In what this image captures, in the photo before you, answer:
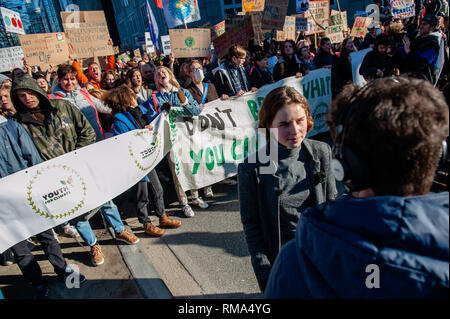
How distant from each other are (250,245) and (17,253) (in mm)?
2392

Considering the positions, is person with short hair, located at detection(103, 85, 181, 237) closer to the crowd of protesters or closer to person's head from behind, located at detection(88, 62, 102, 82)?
the crowd of protesters

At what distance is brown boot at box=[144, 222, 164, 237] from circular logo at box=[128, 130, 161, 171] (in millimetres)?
712

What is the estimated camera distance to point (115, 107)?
3486 mm

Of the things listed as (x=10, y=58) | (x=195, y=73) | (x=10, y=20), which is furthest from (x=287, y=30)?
(x=10, y=58)

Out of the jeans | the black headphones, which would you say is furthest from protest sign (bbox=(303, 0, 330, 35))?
the black headphones

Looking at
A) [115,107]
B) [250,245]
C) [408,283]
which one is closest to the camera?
[408,283]

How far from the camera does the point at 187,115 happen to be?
396 cm

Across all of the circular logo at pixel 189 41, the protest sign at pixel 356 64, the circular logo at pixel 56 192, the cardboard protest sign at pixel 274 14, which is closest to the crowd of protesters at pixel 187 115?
the protest sign at pixel 356 64

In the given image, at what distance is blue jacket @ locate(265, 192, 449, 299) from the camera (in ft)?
2.00

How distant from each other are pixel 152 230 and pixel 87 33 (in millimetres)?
5427

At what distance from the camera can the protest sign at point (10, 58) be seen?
8.49 m

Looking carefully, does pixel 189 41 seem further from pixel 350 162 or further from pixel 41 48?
pixel 350 162

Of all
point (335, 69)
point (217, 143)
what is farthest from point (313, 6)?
point (217, 143)

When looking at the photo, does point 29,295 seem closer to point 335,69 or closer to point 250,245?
point 250,245
